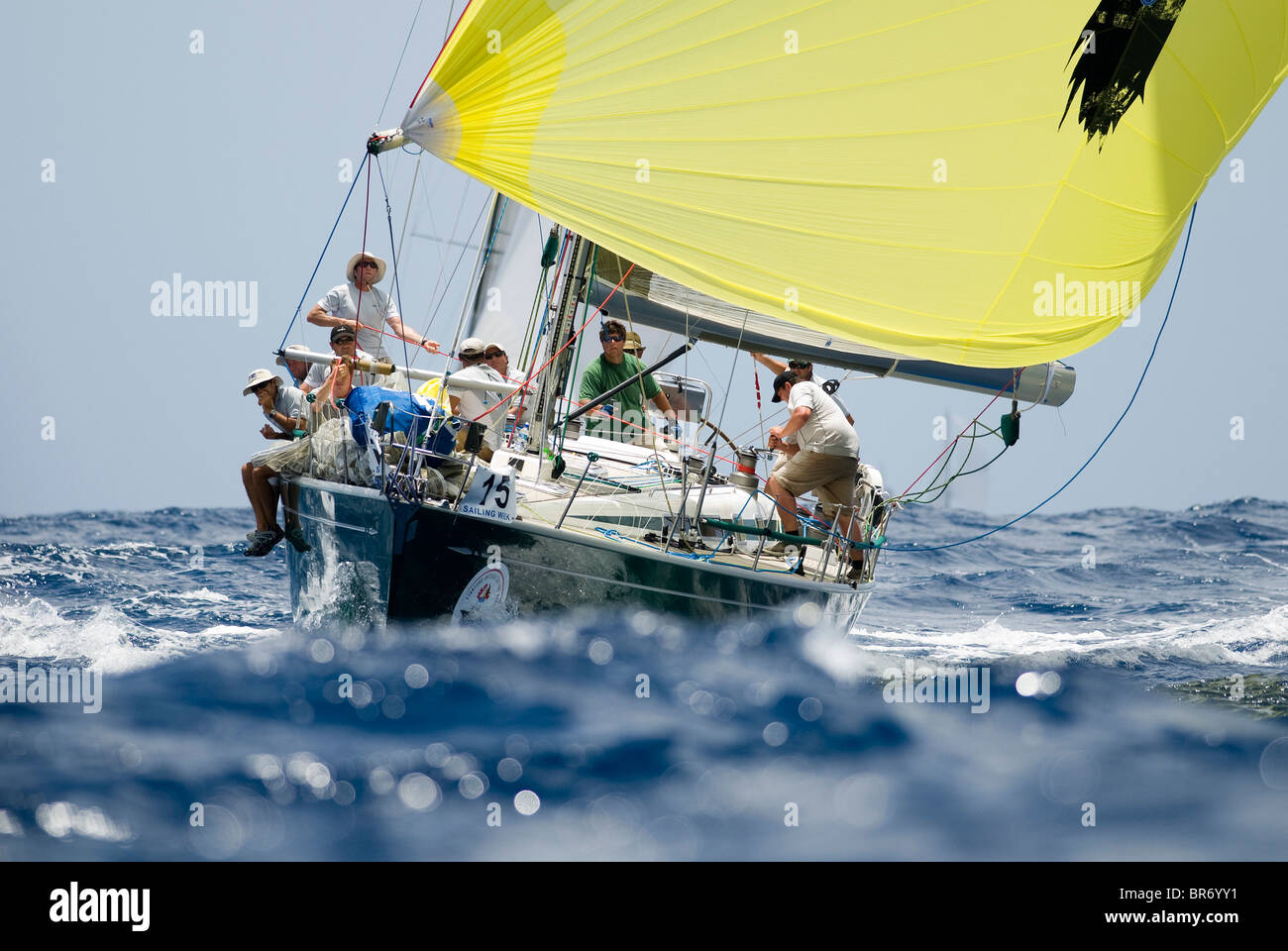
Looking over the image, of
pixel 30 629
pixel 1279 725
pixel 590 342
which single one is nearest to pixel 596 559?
pixel 1279 725

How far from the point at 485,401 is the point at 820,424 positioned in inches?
93.6

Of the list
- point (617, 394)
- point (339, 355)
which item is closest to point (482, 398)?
point (339, 355)

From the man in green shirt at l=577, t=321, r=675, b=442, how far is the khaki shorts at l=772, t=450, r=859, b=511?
4.06 feet

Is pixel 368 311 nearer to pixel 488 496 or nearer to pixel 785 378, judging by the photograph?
pixel 488 496

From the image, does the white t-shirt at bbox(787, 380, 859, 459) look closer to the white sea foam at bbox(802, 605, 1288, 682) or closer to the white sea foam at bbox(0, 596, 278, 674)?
the white sea foam at bbox(802, 605, 1288, 682)

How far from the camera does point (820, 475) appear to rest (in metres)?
8.38

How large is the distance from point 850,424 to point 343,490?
3586 mm

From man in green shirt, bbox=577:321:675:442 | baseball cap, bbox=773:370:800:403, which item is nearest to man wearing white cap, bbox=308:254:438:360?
man in green shirt, bbox=577:321:675:442

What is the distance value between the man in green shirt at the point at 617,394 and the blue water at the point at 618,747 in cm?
265

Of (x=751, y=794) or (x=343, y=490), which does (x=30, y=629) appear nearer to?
(x=343, y=490)

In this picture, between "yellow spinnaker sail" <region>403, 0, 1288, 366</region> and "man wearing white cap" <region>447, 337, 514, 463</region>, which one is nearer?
"yellow spinnaker sail" <region>403, 0, 1288, 366</region>

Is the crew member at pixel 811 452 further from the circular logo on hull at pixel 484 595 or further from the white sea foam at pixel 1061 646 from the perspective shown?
the circular logo on hull at pixel 484 595

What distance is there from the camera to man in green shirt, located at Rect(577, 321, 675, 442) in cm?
945

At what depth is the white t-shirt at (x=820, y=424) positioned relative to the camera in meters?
8.25
